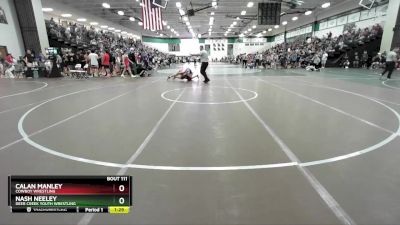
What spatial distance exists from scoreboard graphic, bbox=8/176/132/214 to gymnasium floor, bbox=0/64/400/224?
12.3 inches

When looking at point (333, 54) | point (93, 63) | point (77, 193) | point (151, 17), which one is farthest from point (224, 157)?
point (333, 54)

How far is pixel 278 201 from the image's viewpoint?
2500 millimetres

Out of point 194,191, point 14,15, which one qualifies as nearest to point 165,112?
point 194,191

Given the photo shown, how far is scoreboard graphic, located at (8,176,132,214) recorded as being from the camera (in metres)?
1.97

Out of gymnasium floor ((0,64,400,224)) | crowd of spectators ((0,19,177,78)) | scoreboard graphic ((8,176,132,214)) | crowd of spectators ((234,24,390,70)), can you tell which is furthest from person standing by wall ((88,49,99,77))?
crowd of spectators ((234,24,390,70))

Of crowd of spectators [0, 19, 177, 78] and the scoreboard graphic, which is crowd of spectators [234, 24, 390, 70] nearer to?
crowd of spectators [0, 19, 177, 78]

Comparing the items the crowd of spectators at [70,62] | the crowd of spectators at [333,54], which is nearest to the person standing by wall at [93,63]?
the crowd of spectators at [70,62]

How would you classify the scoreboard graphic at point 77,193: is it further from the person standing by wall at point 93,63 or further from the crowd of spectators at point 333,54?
the crowd of spectators at point 333,54

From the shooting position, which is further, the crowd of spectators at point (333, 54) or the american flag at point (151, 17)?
the crowd of spectators at point (333, 54)

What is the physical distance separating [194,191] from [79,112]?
4672mm

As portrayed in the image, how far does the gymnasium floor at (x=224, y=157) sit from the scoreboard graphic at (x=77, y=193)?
0.31 meters

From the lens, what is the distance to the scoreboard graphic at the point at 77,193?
77.5 inches

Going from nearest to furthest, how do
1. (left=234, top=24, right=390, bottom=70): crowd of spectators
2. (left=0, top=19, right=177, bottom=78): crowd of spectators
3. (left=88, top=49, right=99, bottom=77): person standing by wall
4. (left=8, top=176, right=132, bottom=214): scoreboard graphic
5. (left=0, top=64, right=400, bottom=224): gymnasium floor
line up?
(left=8, top=176, right=132, bottom=214): scoreboard graphic, (left=0, top=64, right=400, bottom=224): gymnasium floor, (left=88, top=49, right=99, bottom=77): person standing by wall, (left=0, top=19, right=177, bottom=78): crowd of spectators, (left=234, top=24, right=390, bottom=70): crowd of spectators

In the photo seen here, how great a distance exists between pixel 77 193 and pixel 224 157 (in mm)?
2018
